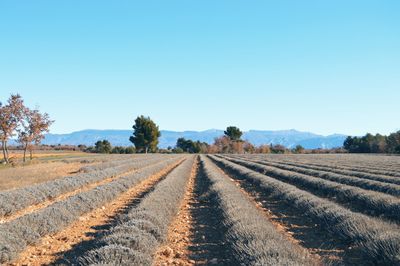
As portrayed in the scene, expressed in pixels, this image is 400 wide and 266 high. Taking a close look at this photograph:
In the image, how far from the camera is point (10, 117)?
1594 inches

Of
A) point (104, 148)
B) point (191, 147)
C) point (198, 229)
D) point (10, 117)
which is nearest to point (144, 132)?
point (104, 148)

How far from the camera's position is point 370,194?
13891mm

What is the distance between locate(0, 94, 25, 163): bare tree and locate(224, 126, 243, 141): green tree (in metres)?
95.0

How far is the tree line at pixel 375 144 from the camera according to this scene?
319 feet

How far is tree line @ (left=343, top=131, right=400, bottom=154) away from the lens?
97256 mm

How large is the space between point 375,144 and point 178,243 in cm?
11181

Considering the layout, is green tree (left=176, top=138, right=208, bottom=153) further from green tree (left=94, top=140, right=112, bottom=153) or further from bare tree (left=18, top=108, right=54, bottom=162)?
bare tree (left=18, top=108, right=54, bottom=162)

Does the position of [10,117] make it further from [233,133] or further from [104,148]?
[233,133]

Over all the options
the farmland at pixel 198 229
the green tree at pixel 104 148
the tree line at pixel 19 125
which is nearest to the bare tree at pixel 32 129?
the tree line at pixel 19 125

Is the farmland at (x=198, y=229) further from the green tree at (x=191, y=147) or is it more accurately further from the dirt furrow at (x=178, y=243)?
the green tree at (x=191, y=147)

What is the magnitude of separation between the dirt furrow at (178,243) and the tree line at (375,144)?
91.7 metres

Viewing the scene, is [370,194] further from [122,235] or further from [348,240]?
[122,235]

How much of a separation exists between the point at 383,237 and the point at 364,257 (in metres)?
0.52

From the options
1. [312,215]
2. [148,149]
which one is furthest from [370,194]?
[148,149]
